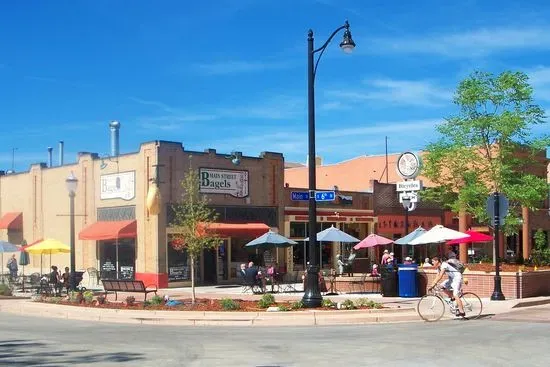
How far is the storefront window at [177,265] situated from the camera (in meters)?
33.0

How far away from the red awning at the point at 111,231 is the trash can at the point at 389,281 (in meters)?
13.5

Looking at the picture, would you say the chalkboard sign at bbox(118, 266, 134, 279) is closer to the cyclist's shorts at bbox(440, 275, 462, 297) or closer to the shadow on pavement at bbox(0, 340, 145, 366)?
the cyclist's shorts at bbox(440, 275, 462, 297)

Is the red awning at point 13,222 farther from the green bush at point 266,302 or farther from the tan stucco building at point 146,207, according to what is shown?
the green bush at point 266,302

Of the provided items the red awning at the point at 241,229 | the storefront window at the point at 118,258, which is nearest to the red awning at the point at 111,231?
the storefront window at the point at 118,258

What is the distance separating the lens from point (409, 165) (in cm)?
3206

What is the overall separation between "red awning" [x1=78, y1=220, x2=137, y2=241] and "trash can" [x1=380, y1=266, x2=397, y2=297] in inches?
530

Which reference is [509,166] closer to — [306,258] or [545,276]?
[545,276]

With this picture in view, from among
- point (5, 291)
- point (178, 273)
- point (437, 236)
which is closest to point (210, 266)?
point (178, 273)

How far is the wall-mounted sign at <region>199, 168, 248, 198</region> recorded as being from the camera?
3459 centimetres

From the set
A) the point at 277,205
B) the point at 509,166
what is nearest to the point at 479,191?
the point at 509,166

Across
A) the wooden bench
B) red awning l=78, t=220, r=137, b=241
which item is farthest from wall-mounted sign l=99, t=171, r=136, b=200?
the wooden bench

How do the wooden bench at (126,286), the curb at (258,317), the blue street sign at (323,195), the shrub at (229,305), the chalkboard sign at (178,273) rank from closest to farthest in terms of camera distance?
the curb at (258,317)
the shrub at (229,305)
the blue street sign at (323,195)
the wooden bench at (126,286)
the chalkboard sign at (178,273)

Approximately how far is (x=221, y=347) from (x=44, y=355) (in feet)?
9.99

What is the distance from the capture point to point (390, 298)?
79.2ft
